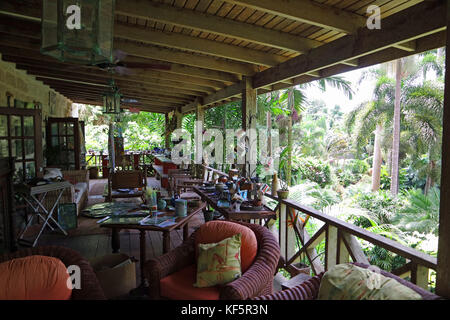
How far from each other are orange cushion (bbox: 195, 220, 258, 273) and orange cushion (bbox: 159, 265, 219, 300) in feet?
0.90

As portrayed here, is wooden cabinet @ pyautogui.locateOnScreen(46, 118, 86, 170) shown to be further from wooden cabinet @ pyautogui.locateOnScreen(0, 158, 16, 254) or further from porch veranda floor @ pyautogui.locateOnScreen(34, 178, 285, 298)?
wooden cabinet @ pyautogui.locateOnScreen(0, 158, 16, 254)

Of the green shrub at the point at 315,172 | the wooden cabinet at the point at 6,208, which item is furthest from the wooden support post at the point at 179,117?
the green shrub at the point at 315,172

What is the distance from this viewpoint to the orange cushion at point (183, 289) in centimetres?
201

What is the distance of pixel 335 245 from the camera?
2.68m

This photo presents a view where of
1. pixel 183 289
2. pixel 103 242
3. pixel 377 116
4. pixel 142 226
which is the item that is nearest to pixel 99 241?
pixel 103 242

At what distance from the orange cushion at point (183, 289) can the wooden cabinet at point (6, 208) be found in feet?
5.37

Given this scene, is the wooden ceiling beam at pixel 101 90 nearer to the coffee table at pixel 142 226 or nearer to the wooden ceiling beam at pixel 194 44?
the wooden ceiling beam at pixel 194 44

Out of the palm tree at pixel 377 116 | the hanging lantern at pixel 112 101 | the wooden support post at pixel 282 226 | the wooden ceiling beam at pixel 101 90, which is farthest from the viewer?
the palm tree at pixel 377 116

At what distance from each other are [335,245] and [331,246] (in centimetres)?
5

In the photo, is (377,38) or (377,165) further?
(377,165)

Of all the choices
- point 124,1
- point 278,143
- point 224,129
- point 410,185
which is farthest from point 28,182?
point 410,185

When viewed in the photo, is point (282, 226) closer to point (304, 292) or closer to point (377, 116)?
point (304, 292)

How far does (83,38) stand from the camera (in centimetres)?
181

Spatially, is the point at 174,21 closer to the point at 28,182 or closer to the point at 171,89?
the point at 28,182
